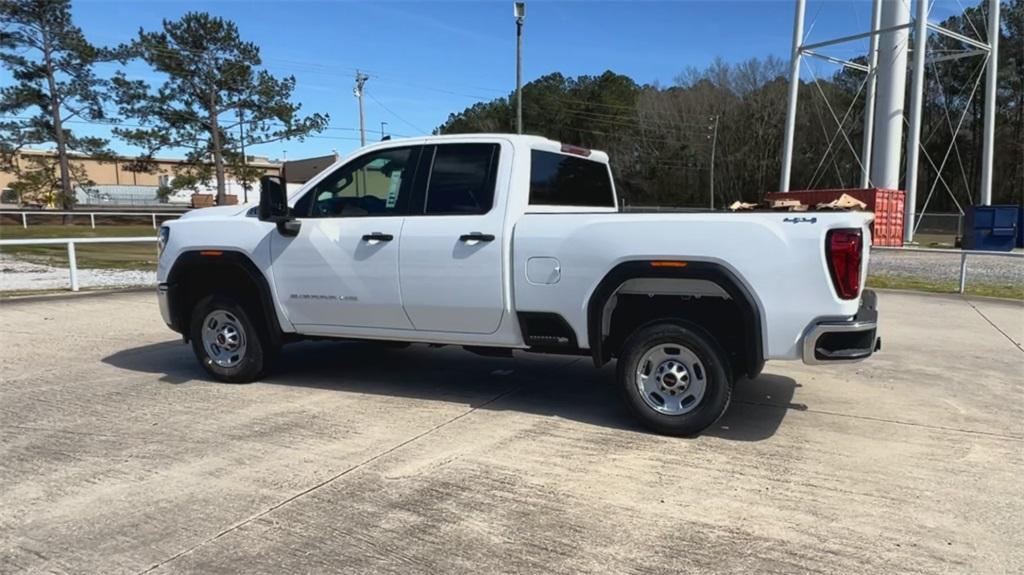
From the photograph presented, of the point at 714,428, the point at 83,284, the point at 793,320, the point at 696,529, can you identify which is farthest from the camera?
the point at 83,284

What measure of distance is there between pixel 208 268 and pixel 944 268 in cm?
1814

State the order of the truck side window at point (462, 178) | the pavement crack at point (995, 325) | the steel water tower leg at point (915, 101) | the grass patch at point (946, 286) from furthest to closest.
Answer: the steel water tower leg at point (915, 101) → the grass patch at point (946, 286) → the pavement crack at point (995, 325) → the truck side window at point (462, 178)

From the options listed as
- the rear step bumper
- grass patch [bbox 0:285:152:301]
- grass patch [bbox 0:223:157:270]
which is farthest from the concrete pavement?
grass patch [bbox 0:223:157:270]

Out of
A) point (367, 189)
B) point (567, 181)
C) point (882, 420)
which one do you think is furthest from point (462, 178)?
point (882, 420)

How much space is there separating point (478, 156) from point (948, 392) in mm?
4562

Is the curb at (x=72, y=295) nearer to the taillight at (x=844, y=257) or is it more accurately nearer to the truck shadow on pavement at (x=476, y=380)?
the truck shadow on pavement at (x=476, y=380)

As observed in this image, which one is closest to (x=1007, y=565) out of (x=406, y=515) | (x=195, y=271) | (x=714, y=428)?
(x=714, y=428)

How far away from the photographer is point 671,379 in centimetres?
488

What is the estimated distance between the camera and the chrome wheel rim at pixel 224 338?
20.6 feet

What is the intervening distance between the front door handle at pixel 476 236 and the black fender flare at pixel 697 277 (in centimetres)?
86

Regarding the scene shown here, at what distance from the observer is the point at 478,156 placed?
5.49 meters

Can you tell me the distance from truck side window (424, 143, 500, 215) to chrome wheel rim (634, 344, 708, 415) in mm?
1681

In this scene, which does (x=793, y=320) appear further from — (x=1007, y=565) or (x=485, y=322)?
(x=485, y=322)

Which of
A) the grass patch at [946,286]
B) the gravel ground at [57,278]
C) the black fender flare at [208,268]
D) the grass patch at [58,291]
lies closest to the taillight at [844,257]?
the black fender flare at [208,268]
